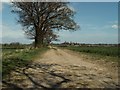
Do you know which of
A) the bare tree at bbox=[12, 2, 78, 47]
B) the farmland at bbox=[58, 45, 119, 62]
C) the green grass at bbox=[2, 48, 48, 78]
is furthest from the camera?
the bare tree at bbox=[12, 2, 78, 47]

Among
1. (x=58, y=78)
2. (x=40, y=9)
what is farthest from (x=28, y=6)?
(x=58, y=78)

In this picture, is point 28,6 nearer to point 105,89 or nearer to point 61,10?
point 61,10

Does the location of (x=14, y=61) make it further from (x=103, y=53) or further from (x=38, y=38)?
(x=38, y=38)

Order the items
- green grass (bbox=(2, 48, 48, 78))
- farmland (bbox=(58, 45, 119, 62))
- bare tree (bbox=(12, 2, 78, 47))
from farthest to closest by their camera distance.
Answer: bare tree (bbox=(12, 2, 78, 47)) → farmland (bbox=(58, 45, 119, 62)) → green grass (bbox=(2, 48, 48, 78))

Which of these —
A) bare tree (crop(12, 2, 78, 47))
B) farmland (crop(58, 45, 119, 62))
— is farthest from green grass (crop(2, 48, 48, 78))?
bare tree (crop(12, 2, 78, 47))

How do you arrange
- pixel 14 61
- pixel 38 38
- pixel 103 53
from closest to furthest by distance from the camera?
pixel 14 61
pixel 103 53
pixel 38 38

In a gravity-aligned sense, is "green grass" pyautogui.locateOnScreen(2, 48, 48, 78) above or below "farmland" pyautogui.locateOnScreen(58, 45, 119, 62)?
above

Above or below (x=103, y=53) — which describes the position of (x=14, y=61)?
above

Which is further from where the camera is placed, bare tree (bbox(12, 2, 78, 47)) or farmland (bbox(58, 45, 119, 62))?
bare tree (bbox(12, 2, 78, 47))

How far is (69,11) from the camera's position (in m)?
44.5

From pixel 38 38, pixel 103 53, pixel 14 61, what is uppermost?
pixel 38 38

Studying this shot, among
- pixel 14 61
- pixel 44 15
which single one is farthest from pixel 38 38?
pixel 14 61

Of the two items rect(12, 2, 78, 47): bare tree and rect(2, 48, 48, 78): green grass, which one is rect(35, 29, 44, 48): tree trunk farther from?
rect(2, 48, 48, 78): green grass

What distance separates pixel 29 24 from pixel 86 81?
36.1m
